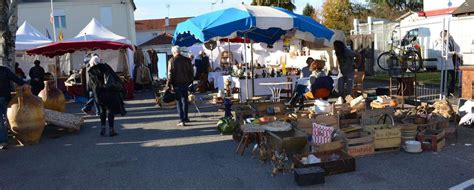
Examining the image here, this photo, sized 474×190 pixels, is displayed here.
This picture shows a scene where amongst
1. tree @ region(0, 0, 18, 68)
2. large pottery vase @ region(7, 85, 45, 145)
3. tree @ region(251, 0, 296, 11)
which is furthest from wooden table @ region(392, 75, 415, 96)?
tree @ region(251, 0, 296, 11)

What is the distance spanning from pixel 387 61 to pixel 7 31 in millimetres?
13637

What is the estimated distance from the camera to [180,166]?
6.18m

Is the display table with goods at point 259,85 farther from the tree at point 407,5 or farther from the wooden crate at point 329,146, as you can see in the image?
the tree at point 407,5

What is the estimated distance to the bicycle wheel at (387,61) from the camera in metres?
16.3

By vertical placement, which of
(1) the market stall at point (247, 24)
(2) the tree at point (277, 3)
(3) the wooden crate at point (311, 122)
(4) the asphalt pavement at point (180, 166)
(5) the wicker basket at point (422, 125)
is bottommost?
(4) the asphalt pavement at point (180, 166)

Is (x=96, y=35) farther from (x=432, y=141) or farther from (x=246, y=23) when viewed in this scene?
(x=432, y=141)

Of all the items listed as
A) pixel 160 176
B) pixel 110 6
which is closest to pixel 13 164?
pixel 160 176

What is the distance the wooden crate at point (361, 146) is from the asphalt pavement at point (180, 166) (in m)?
0.11

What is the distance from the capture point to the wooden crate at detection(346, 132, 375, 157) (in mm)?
6207

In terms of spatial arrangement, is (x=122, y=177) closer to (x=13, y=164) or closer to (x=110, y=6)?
(x=13, y=164)

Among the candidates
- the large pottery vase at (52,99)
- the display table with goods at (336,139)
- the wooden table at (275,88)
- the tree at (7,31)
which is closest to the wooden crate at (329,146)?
the display table with goods at (336,139)

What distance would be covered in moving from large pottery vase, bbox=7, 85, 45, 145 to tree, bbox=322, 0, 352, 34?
28882 mm

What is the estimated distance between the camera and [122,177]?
18.9 ft

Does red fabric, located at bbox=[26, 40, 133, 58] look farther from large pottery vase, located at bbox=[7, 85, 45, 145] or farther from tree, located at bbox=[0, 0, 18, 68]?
large pottery vase, located at bbox=[7, 85, 45, 145]
